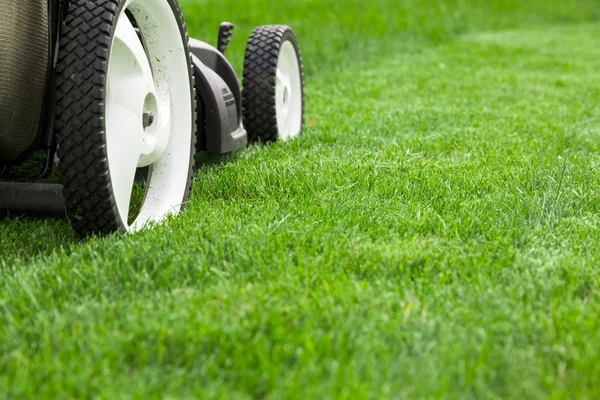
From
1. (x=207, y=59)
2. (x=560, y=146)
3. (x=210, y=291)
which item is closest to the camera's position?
(x=210, y=291)

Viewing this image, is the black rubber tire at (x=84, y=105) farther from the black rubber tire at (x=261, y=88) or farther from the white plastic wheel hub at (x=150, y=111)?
the black rubber tire at (x=261, y=88)

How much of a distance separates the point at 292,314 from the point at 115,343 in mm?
404

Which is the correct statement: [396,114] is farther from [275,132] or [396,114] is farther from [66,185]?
[66,185]

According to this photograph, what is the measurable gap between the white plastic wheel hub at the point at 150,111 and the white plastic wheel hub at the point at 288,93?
48.7 inches

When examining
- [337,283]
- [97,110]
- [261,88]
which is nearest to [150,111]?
[97,110]

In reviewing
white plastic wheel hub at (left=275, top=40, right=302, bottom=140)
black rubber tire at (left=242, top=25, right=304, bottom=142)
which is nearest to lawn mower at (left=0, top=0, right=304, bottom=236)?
black rubber tire at (left=242, top=25, right=304, bottom=142)

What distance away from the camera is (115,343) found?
5.18 feet

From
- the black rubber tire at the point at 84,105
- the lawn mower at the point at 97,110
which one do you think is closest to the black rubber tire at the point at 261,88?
the lawn mower at the point at 97,110

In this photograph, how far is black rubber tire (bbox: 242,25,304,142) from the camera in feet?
12.4

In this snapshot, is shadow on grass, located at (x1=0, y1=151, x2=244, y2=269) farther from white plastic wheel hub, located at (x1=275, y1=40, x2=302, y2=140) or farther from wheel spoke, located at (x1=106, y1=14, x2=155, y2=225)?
white plastic wheel hub, located at (x1=275, y1=40, x2=302, y2=140)

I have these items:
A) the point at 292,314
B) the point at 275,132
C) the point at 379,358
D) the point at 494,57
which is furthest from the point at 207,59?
the point at 494,57

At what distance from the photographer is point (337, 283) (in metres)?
1.88

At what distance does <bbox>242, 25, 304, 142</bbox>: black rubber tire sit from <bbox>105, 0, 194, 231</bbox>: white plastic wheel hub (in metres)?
1.06

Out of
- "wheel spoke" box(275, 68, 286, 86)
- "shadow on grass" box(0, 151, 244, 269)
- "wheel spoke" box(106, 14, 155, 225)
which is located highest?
"wheel spoke" box(106, 14, 155, 225)
